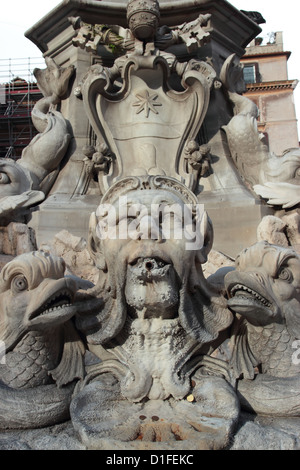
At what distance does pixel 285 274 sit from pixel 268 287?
0.48ft

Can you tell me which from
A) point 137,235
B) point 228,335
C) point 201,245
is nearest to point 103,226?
point 137,235

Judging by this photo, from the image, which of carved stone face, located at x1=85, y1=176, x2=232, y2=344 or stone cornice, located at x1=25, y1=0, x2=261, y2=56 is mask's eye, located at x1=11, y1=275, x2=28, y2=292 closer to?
carved stone face, located at x1=85, y1=176, x2=232, y2=344

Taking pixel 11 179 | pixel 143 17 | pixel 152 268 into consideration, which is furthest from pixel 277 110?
pixel 152 268

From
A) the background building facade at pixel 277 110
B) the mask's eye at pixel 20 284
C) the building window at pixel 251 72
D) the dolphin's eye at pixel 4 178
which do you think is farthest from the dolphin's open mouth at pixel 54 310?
the building window at pixel 251 72

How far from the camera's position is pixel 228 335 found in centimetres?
312

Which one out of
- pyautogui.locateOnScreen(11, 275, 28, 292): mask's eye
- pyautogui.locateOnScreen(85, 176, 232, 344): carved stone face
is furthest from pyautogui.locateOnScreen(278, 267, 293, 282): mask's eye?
pyautogui.locateOnScreen(11, 275, 28, 292): mask's eye

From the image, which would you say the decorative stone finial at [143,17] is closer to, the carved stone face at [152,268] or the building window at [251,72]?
the carved stone face at [152,268]

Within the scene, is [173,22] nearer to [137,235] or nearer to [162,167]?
[162,167]

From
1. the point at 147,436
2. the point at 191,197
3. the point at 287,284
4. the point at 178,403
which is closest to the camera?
the point at 147,436

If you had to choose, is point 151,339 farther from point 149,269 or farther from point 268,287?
point 268,287

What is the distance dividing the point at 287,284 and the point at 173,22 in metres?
5.31

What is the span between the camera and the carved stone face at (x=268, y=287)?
Result: 2.83 metres

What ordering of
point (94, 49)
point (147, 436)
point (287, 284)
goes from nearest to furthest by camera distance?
point (147, 436) → point (287, 284) → point (94, 49)

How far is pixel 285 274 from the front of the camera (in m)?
2.93
